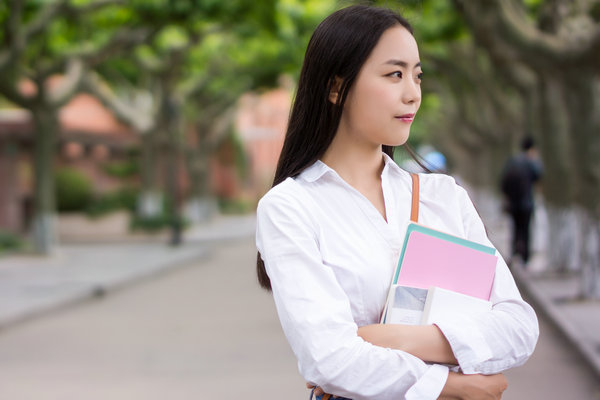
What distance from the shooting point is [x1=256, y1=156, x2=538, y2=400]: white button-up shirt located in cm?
190

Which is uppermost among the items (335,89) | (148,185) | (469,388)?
(335,89)

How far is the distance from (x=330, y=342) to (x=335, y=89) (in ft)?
2.06

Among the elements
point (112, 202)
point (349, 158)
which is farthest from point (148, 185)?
point (349, 158)

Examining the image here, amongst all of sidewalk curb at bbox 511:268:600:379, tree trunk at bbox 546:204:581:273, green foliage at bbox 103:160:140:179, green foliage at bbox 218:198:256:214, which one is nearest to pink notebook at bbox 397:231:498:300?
sidewalk curb at bbox 511:268:600:379

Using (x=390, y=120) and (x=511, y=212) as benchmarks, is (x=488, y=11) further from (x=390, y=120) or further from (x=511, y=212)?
(x=390, y=120)

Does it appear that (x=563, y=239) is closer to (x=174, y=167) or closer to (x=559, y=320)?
(x=559, y=320)

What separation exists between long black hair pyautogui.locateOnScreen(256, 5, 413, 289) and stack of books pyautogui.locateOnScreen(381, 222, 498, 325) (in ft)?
1.14

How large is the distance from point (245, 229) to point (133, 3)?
13.7 metres

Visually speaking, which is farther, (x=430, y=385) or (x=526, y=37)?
(x=526, y=37)

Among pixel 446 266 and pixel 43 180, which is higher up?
pixel 446 266

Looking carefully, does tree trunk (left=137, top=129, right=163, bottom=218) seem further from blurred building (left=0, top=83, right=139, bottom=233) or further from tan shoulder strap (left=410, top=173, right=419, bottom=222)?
tan shoulder strap (left=410, top=173, right=419, bottom=222)

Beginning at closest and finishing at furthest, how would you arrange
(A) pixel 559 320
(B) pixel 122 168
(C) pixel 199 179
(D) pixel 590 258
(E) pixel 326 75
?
(E) pixel 326 75, (A) pixel 559 320, (D) pixel 590 258, (B) pixel 122 168, (C) pixel 199 179

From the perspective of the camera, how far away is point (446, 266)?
2.02 meters

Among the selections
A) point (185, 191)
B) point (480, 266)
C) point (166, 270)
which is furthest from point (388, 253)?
point (185, 191)
